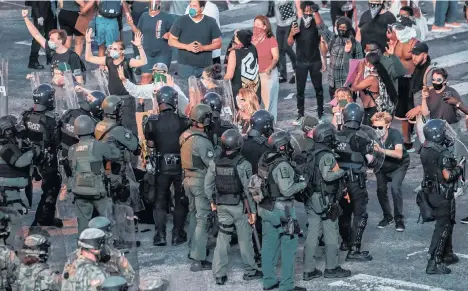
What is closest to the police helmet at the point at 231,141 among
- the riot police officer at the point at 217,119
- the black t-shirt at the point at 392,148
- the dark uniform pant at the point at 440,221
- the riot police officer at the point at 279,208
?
the riot police officer at the point at 279,208

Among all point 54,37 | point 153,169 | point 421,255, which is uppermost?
point 54,37

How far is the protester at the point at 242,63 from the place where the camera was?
20344 millimetres

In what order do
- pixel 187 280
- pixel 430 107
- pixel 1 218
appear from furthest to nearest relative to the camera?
pixel 430 107 < pixel 187 280 < pixel 1 218

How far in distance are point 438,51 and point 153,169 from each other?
440 inches

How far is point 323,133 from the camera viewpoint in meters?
15.6

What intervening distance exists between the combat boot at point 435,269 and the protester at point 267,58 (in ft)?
20.1

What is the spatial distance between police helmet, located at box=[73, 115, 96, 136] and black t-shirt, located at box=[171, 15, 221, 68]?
5377 millimetres

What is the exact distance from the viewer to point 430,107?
18.9 m

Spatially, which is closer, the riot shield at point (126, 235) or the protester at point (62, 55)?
the riot shield at point (126, 235)

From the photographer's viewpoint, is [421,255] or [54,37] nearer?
[421,255]

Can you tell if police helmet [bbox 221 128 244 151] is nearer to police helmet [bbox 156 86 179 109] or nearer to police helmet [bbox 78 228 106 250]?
police helmet [bbox 156 86 179 109]

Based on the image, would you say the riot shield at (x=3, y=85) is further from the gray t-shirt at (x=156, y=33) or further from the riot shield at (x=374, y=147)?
the riot shield at (x=374, y=147)

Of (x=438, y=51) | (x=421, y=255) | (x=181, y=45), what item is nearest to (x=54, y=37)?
(x=181, y=45)

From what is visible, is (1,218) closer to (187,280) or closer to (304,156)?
(187,280)
